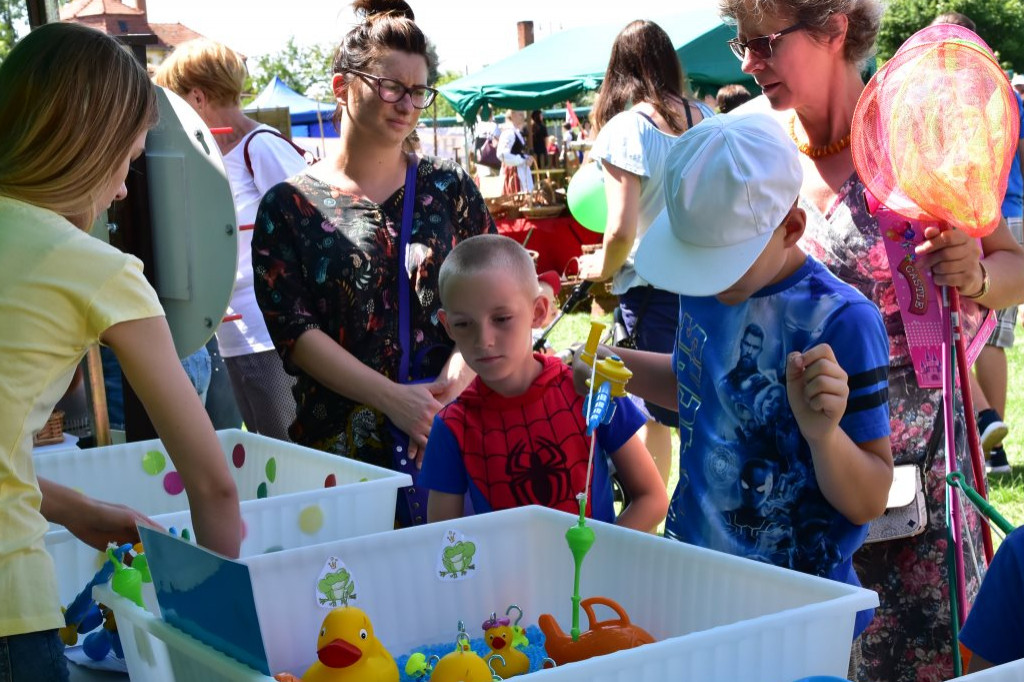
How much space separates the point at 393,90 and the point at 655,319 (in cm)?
162

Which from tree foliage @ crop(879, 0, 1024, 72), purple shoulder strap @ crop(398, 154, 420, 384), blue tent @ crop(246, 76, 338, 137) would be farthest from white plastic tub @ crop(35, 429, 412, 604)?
tree foliage @ crop(879, 0, 1024, 72)

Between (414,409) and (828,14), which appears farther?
(414,409)

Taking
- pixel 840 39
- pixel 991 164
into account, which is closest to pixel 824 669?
pixel 991 164

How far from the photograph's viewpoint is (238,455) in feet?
7.72

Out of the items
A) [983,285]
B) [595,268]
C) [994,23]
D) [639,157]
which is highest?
[994,23]

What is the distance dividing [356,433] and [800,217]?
3.34 ft

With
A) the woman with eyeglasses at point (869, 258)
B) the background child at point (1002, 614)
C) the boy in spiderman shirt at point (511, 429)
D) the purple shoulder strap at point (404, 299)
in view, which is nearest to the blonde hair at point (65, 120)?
the boy in spiderman shirt at point (511, 429)

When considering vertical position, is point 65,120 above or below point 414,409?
above

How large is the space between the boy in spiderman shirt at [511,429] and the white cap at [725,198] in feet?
1.07

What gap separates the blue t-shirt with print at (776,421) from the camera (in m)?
1.56

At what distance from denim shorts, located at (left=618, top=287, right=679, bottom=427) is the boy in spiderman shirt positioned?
173 centimetres

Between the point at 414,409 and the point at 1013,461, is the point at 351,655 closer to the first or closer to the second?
the point at 414,409

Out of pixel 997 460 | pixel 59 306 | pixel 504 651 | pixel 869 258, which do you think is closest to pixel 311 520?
pixel 504 651

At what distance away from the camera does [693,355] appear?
5.70 feet
